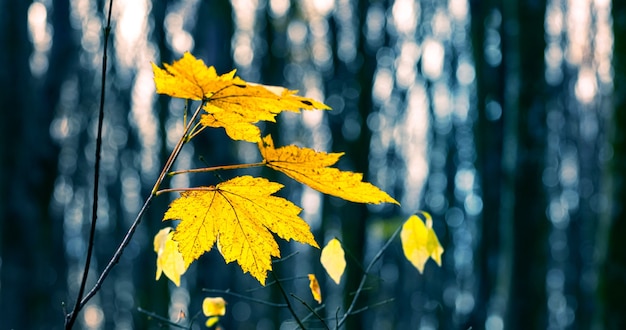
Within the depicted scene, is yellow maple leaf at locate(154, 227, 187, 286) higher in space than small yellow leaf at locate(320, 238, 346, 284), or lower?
higher

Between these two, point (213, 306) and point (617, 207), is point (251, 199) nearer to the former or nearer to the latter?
point (213, 306)

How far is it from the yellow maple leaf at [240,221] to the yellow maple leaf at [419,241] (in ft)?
1.47

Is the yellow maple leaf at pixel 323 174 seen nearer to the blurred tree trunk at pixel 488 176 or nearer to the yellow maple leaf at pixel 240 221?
the yellow maple leaf at pixel 240 221

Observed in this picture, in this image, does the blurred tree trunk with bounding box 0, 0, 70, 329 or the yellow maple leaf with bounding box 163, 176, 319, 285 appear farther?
the blurred tree trunk with bounding box 0, 0, 70, 329

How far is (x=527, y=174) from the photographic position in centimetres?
360

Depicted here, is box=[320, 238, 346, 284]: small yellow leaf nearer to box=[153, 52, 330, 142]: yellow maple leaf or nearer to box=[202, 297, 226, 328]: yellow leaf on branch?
box=[202, 297, 226, 328]: yellow leaf on branch

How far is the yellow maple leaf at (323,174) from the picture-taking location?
0.70m

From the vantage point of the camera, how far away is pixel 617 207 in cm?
280

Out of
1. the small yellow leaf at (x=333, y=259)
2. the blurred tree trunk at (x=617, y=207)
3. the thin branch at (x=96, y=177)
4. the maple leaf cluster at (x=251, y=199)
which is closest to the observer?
the thin branch at (x=96, y=177)

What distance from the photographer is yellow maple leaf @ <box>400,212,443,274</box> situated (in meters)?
1.12

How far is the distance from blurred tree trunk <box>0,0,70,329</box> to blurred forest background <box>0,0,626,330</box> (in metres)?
0.01

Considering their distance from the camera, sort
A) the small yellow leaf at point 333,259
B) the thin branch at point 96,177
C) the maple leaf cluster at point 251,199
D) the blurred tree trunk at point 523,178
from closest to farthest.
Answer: the thin branch at point 96,177, the maple leaf cluster at point 251,199, the small yellow leaf at point 333,259, the blurred tree trunk at point 523,178

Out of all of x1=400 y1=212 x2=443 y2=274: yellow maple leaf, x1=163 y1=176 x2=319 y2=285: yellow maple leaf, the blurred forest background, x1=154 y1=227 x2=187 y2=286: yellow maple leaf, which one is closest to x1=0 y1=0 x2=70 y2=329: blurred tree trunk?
the blurred forest background

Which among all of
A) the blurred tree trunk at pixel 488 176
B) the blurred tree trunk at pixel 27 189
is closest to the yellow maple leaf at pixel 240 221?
the blurred tree trunk at pixel 27 189
